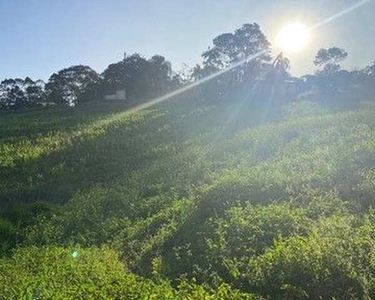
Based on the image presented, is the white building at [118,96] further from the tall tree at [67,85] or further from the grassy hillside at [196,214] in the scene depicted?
the grassy hillside at [196,214]

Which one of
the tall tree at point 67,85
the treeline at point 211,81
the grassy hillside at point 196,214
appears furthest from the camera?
the tall tree at point 67,85

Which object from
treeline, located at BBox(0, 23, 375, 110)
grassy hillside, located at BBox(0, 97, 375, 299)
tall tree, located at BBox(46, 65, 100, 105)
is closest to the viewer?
grassy hillside, located at BBox(0, 97, 375, 299)

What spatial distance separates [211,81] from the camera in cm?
6769

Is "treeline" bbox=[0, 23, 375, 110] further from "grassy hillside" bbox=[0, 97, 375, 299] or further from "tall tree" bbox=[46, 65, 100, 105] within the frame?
"grassy hillside" bbox=[0, 97, 375, 299]

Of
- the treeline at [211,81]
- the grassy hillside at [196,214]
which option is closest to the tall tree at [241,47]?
the treeline at [211,81]

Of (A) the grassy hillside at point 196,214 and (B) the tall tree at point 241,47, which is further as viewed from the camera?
(B) the tall tree at point 241,47

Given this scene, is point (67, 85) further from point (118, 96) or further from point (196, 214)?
point (196, 214)

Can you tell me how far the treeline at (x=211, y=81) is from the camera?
61906 millimetres

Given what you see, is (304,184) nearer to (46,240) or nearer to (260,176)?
(260,176)

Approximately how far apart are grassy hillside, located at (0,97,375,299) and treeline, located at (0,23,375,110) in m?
26.2

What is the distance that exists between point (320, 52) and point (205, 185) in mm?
73598

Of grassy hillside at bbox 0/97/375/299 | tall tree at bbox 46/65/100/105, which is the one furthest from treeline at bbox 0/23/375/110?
grassy hillside at bbox 0/97/375/299

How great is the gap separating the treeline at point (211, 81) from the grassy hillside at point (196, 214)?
85.9 feet

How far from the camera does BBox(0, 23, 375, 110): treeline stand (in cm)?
6191
